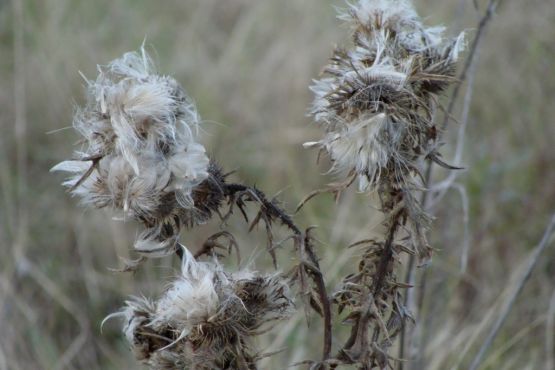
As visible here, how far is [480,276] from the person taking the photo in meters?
3.46

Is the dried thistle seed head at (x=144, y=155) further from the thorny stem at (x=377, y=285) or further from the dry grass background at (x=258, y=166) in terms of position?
the dry grass background at (x=258, y=166)

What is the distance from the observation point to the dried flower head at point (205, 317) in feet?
4.68

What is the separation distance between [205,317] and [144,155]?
29 centimetres

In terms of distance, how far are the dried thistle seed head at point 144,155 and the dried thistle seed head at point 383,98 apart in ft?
0.73

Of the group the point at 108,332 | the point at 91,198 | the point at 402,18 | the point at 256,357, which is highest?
the point at 402,18

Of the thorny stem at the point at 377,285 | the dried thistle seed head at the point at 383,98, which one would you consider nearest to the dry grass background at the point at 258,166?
the thorny stem at the point at 377,285

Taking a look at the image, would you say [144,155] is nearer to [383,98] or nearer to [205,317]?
[205,317]

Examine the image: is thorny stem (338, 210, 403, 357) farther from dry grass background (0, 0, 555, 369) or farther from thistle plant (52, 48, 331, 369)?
dry grass background (0, 0, 555, 369)

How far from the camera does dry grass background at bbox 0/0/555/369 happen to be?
3045mm

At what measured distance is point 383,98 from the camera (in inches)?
55.4

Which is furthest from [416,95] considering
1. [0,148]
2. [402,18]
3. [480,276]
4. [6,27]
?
[6,27]

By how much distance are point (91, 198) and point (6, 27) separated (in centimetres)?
331

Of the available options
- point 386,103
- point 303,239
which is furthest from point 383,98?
point 303,239

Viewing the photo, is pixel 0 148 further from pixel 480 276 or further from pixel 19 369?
pixel 480 276
